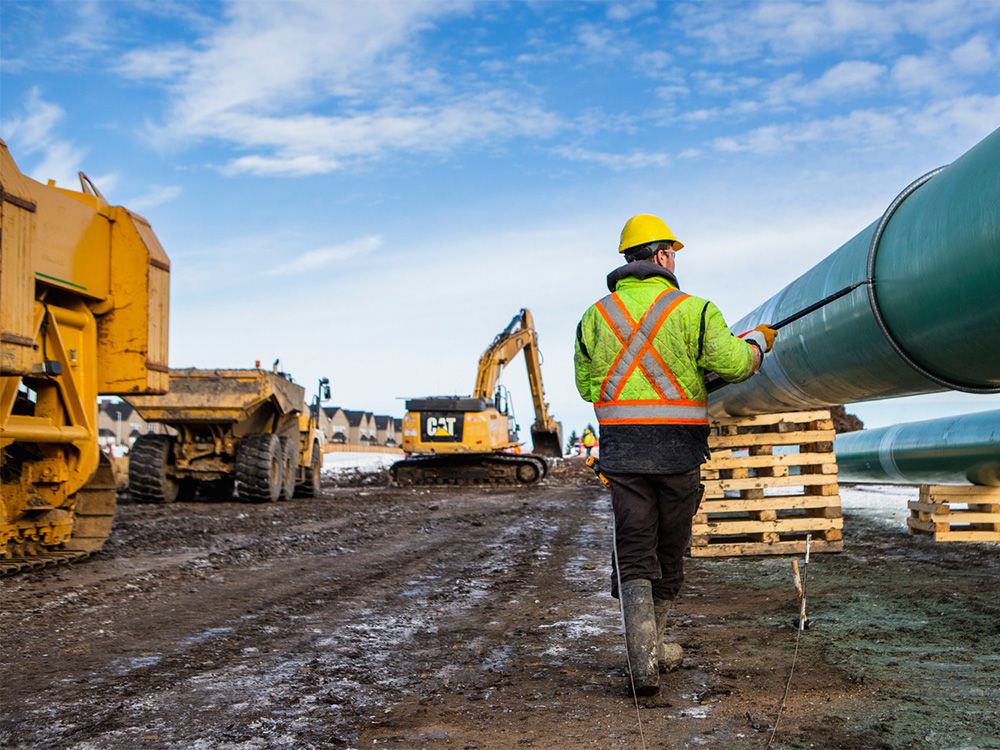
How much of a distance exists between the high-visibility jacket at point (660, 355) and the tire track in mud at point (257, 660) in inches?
61.3

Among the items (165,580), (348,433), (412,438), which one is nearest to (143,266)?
(165,580)

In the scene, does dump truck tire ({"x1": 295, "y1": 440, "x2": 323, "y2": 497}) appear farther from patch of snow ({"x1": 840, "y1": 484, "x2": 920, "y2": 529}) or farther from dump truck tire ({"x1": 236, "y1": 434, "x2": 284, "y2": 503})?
patch of snow ({"x1": 840, "y1": 484, "x2": 920, "y2": 529})

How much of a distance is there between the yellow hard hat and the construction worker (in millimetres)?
163

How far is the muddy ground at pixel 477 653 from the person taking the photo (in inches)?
131

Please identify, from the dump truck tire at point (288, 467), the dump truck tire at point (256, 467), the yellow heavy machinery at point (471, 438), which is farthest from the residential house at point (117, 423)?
the dump truck tire at point (256, 467)

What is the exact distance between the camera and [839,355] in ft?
15.5

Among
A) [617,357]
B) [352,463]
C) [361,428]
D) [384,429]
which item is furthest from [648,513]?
[384,429]

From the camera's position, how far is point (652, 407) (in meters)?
3.97

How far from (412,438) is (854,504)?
40.7ft

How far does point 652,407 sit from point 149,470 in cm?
1420

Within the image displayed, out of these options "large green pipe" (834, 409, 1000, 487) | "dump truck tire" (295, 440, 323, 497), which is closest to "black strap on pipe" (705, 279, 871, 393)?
"large green pipe" (834, 409, 1000, 487)

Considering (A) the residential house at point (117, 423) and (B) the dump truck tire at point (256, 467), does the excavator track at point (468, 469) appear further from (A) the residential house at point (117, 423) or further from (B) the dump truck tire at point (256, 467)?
(A) the residential house at point (117, 423)

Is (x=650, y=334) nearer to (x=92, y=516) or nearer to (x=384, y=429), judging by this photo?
(x=92, y=516)

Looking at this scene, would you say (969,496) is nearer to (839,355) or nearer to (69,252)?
(839,355)
